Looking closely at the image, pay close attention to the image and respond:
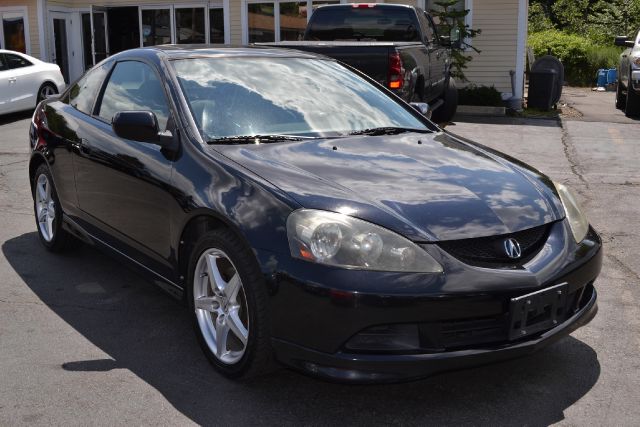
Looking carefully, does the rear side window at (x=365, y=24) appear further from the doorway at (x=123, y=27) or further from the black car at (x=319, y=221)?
the doorway at (x=123, y=27)

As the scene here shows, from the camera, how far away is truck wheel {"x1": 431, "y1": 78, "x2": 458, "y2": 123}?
44.2ft

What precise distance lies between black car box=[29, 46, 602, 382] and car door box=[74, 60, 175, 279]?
0.01m

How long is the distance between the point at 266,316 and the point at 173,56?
1971 mm

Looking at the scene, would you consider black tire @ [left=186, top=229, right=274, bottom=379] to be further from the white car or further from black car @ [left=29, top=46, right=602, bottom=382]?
the white car

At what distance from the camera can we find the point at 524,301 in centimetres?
317

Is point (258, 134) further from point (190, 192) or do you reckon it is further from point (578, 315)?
point (578, 315)

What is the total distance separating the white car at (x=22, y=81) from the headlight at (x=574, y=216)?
12.6 metres

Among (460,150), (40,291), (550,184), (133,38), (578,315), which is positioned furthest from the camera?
(133,38)

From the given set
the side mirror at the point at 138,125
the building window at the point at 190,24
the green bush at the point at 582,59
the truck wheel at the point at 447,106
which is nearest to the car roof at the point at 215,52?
the side mirror at the point at 138,125

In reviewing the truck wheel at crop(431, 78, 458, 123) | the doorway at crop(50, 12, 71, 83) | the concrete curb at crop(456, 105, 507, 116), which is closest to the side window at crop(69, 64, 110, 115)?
the truck wheel at crop(431, 78, 458, 123)

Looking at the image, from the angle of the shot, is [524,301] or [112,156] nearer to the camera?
[524,301]

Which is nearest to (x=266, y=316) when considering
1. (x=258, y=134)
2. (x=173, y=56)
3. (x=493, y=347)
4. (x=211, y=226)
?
(x=211, y=226)

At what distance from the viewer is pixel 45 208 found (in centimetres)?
579

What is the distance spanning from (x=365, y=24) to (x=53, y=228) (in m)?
7.55
